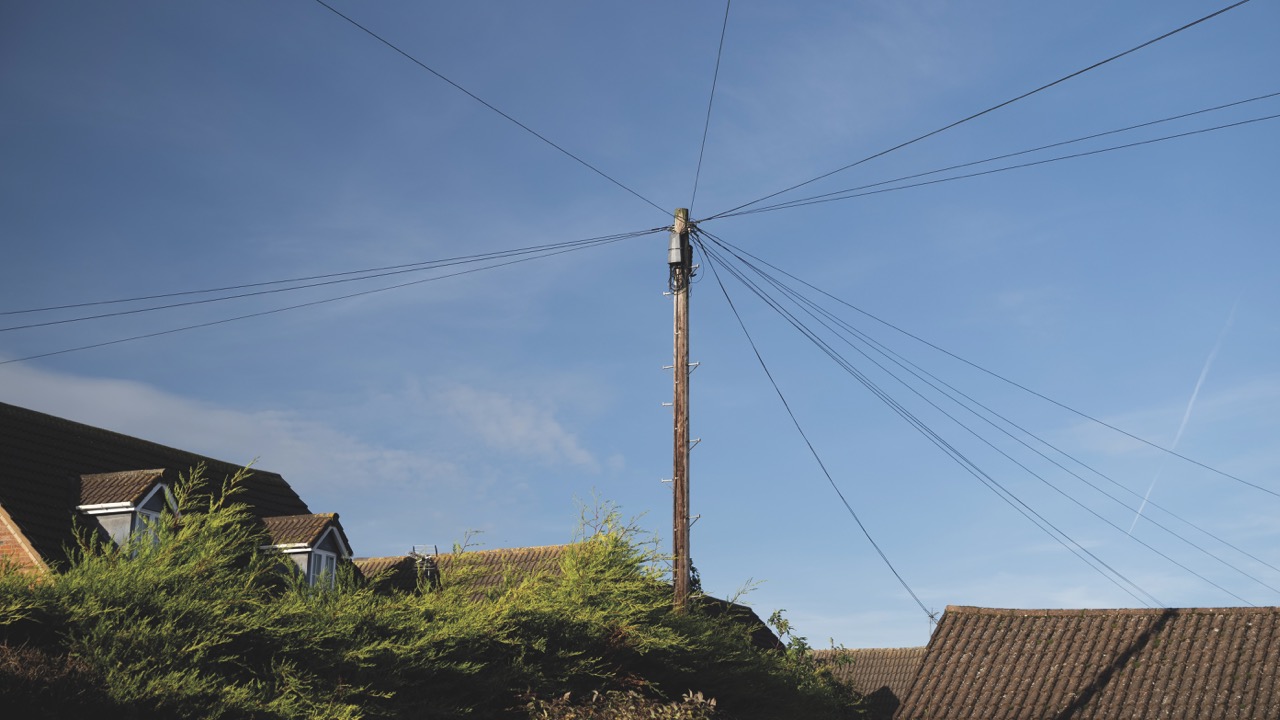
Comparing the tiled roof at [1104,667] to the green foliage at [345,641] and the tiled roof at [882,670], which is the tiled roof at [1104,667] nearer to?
the green foliage at [345,641]

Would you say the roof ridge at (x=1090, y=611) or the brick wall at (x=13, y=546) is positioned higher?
the roof ridge at (x=1090, y=611)

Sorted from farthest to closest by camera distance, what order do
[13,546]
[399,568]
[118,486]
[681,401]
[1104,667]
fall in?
[399,568] → [1104,667] → [118,486] → [13,546] → [681,401]

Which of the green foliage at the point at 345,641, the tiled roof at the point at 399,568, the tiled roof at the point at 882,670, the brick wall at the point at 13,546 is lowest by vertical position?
the green foliage at the point at 345,641

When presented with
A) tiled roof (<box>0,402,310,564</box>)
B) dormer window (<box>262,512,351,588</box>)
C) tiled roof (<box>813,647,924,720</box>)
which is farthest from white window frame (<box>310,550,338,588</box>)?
tiled roof (<box>813,647,924,720</box>)

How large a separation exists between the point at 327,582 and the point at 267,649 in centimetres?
138

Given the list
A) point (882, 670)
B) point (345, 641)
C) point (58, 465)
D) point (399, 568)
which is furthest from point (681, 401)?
point (882, 670)

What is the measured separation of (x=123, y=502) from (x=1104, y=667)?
826 inches

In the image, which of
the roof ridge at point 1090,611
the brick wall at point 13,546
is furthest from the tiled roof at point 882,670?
the brick wall at point 13,546

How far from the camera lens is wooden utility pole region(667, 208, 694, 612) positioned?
15.9 meters

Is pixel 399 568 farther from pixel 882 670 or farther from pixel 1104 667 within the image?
pixel 882 670

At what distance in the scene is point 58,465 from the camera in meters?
22.3

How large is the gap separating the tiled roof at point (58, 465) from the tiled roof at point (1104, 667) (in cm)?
1627

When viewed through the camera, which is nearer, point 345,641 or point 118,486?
point 345,641

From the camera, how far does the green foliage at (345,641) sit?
1023cm
